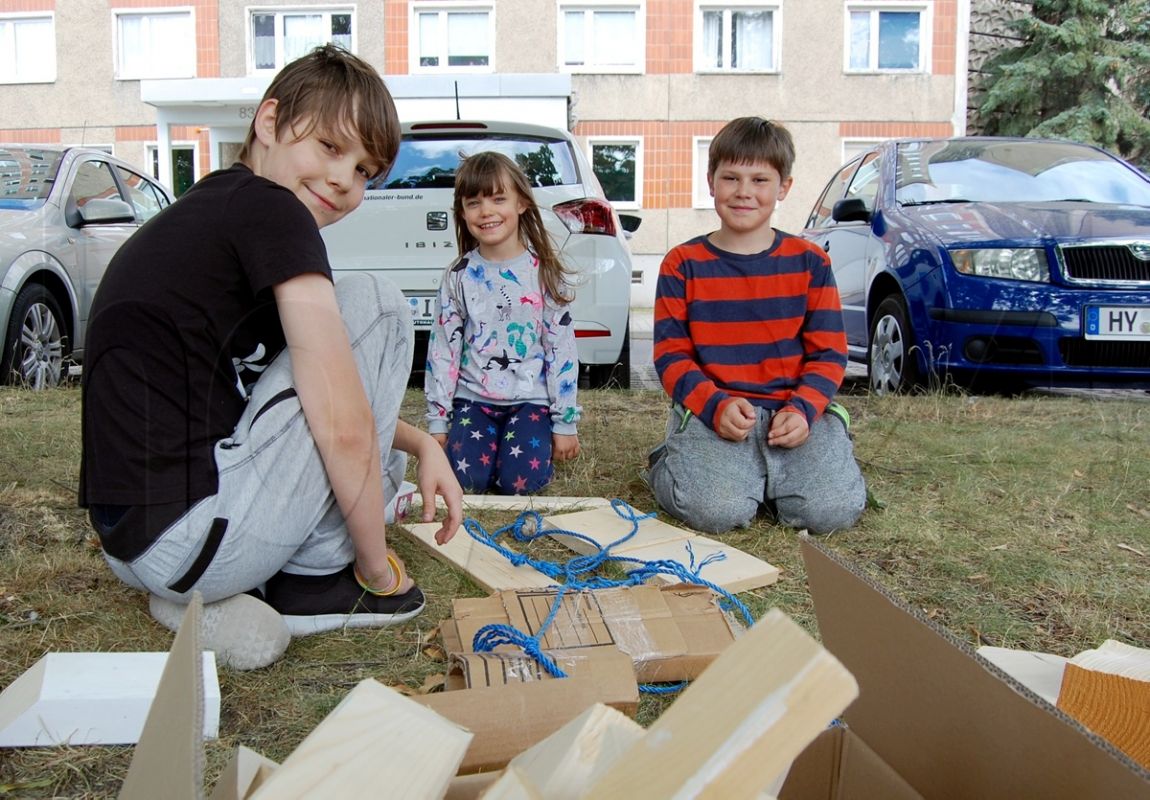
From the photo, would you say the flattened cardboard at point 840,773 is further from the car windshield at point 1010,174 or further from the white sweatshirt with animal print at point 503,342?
the car windshield at point 1010,174

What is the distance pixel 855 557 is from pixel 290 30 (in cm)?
2002

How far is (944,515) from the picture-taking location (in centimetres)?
309

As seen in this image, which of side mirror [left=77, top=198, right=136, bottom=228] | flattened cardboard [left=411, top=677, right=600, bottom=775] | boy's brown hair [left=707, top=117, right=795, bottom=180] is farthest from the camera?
side mirror [left=77, top=198, right=136, bottom=228]

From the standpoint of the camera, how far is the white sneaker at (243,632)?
6.05 ft

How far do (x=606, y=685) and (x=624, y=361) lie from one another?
4.16 m

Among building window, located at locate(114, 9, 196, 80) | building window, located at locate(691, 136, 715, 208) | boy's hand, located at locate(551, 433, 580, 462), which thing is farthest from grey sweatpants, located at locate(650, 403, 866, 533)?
building window, located at locate(114, 9, 196, 80)

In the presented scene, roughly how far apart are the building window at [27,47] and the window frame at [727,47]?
13.0 m

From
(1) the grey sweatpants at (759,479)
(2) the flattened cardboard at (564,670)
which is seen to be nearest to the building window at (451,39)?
(1) the grey sweatpants at (759,479)

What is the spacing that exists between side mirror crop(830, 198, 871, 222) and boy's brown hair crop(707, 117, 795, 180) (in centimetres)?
277

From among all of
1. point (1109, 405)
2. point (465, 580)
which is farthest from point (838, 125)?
point (465, 580)

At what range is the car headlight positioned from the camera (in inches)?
194

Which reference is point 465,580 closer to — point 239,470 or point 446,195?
point 239,470

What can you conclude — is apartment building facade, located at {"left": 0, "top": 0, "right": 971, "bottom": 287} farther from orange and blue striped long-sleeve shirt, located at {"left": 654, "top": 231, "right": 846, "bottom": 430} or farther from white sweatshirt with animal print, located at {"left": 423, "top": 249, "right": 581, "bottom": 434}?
orange and blue striped long-sleeve shirt, located at {"left": 654, "top": 231, "right": 846, "bottom": 430}

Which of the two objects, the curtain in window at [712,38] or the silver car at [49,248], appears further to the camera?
the curtain in window at [712,38]
